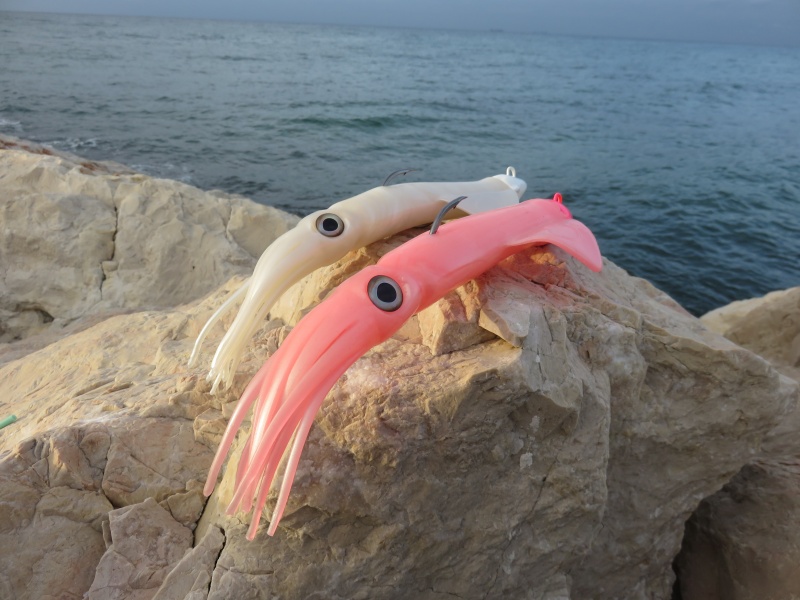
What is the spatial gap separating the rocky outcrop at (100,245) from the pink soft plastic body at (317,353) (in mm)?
3554

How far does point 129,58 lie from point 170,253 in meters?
28.8

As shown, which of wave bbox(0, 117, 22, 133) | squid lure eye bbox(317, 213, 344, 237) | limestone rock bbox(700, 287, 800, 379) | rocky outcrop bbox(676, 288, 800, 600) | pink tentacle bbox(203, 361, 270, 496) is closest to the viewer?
pink tentacle bbox(203, 361, 270, 496)

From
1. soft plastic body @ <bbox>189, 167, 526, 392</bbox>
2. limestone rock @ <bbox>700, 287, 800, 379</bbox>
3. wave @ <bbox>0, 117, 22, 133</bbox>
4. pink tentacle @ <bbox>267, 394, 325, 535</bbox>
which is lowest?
wave @ <bbox>0, 117, 22, 133</bbox>

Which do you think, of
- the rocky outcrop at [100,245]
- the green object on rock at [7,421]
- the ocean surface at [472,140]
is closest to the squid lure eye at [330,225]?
the green object on rock at [7,421]

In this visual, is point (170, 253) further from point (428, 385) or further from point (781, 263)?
point (781, 263)

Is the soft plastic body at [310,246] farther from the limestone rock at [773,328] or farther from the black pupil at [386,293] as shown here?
the limestone rock at [773,328]

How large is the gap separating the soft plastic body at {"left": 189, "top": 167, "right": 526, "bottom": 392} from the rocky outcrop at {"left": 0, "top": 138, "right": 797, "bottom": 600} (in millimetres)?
155

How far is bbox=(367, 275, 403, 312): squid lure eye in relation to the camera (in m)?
2.38

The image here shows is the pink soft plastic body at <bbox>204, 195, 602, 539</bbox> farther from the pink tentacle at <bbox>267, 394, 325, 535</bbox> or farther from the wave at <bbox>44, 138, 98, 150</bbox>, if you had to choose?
the wave at <bbox>44, 138, 98, 150</bbox>

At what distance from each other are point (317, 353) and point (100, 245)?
461 cm

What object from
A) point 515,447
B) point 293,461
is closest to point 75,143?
point 293,461

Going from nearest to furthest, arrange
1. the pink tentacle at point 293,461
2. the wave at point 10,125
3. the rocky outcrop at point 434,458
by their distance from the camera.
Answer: the pink tentacle at point 293,461, the rocky outcrop at point 434,458, the wave at point 10,125

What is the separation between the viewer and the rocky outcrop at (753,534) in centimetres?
353

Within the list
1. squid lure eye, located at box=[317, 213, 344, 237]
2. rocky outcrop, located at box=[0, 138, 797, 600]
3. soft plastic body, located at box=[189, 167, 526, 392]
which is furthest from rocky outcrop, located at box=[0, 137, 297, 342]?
squid lure eye, located at box=[317, 213, 344, 237]
